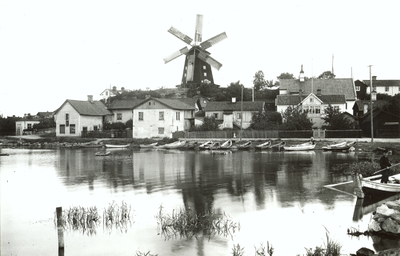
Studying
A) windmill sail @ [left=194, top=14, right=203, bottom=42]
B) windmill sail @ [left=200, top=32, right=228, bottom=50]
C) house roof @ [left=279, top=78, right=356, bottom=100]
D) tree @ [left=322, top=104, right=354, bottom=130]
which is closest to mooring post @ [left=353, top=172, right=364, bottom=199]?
tree @ [left=322, top=104, right=354, bottom=130]

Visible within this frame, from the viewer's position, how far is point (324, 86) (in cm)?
8219

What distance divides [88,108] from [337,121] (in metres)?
48.6

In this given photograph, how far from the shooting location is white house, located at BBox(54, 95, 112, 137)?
267ft

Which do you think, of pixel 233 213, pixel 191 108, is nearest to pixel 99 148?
pixel 191 108

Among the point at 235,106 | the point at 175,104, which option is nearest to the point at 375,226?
the point at 235,106

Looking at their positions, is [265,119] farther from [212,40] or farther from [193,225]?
[193,225]

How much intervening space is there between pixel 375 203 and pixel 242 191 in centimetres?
806

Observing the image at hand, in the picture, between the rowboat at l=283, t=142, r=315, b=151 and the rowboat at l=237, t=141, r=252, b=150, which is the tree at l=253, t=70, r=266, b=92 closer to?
the rowboat at l=237, t=141, r=252, b=150

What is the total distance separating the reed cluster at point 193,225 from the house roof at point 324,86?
64859 millimetres

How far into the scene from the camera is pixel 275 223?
18.4 meters

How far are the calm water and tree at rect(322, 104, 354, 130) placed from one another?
26029 mm

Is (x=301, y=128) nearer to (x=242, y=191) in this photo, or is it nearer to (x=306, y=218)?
(x=242, y=191)

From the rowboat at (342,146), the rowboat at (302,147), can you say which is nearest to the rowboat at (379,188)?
the rowboat at (342,146)

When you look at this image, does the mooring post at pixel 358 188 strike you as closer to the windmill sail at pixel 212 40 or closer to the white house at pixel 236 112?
the white house at pixel 236 112
